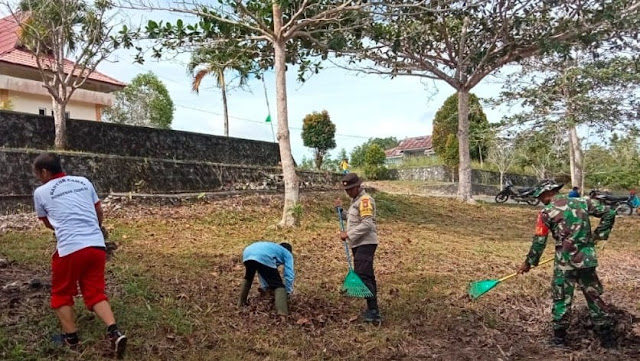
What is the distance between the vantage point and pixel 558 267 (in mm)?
4723

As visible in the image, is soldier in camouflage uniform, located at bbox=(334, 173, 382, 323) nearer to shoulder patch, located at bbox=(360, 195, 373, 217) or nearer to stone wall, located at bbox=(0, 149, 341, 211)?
shoulder patch, located at bbox=(360, 195, 373, 217)

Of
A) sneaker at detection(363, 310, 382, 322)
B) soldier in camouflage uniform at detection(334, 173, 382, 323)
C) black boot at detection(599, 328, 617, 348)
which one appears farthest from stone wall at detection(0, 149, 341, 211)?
black boot at detection(599, 328, 617, 348)

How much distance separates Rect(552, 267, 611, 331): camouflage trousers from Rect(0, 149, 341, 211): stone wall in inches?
314

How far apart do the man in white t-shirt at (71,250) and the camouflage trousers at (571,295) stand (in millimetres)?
3626

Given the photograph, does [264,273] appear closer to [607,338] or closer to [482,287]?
[482,287]

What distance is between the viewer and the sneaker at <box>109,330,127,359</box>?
144 inches

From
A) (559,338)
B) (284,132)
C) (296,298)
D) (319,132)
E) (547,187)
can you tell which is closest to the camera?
(559,338)

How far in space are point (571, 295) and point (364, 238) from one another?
1891 mm

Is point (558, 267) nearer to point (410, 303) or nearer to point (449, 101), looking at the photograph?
→ point (410, 303)

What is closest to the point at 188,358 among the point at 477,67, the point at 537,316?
the point at 537,316

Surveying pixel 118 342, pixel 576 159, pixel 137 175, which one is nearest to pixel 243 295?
pixel 118 342

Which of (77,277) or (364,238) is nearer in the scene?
(77,277)

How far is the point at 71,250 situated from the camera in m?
3.65

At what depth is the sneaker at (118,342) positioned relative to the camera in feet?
12.0
